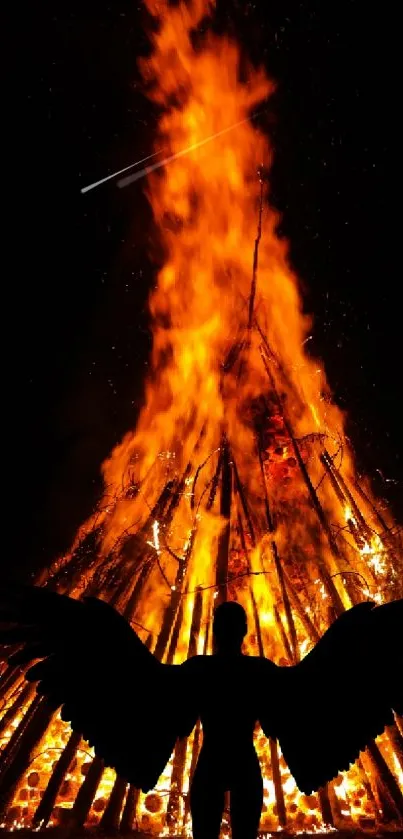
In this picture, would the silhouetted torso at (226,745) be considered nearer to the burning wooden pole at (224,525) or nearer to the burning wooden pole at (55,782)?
the burning wooden pole at (55,782)

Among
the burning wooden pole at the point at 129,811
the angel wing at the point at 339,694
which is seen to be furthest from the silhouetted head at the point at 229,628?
the burning wooden pole at the point at 129,811

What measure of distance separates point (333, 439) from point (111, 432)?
20.5 ft

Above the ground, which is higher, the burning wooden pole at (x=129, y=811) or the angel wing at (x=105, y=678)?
the burning wooden pole at (x=129, y=811)

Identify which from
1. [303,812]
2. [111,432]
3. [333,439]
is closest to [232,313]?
[333,439]

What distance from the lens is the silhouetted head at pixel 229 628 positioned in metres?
2.85

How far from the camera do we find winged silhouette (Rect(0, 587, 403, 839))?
2664mm

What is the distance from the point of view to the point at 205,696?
2.73 metres

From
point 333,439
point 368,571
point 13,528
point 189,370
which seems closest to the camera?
point 368,571

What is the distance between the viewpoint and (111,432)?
1376 cm

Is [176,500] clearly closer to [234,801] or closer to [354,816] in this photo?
[354,816]

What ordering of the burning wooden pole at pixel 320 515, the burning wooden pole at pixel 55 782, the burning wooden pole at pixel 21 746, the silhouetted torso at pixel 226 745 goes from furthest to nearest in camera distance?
the burning wooden pole at pixel 320 515 < the burning wooden pole at pixel 21 746 < the burning wooden pole at pixel 55 782 < the silhouetted torso at pixel 226 745

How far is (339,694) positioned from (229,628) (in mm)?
651

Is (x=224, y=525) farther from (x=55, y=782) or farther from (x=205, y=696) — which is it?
(x=205, y=696)

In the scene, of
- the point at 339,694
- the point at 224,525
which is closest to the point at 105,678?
the point at 339,694
